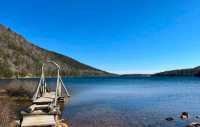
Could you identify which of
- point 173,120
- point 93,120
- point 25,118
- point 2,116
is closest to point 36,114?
point 25,118

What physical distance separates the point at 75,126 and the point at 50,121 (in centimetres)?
821

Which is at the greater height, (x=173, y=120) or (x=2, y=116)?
(x=2, y=116)

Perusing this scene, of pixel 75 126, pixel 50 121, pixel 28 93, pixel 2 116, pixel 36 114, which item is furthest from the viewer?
pixel 28 93

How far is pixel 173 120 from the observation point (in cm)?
3672

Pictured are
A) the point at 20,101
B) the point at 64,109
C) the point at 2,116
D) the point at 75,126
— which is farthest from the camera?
the point at 20,101

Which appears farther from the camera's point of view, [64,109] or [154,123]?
[64,109]

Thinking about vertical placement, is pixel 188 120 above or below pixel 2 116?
below

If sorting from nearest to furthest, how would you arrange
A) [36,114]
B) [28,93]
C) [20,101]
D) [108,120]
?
[36,114]
[108,120]
[20,101]
[28,93]

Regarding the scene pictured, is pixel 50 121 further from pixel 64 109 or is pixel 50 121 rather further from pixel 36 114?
pixel 64 109

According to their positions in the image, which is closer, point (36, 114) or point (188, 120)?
point (36, 114)

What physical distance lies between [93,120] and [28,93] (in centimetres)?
2513

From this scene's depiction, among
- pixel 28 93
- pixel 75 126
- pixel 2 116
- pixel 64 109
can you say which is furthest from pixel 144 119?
pixel 28 93

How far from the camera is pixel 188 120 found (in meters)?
36.6

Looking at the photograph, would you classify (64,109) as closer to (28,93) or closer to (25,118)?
(28,93)
